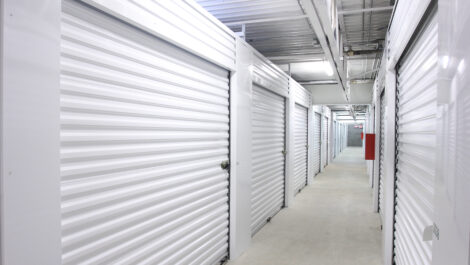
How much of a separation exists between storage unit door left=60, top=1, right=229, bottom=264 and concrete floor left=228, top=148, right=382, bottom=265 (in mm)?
1007

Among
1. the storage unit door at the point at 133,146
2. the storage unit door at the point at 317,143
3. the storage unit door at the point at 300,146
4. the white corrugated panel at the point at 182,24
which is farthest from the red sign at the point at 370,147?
the storage unit door at the point at 317,143

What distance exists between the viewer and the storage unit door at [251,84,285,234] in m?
4.99

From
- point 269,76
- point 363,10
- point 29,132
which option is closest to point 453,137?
point 29,132

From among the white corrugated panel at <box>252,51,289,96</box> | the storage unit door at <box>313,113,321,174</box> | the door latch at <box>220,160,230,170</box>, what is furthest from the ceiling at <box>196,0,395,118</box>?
the storage unit door at <box>313,113,321,174</box>

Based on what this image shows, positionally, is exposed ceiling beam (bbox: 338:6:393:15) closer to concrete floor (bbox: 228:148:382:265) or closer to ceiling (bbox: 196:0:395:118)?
ceiling (bbox: 196:0:395:118)

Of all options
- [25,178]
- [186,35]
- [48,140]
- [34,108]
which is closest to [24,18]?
[34,108]

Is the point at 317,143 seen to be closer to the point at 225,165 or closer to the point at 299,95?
the point at 299,95

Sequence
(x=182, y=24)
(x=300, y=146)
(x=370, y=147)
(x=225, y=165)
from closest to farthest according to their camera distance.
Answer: (x=182, y=24)
(x=225, y=165)
(x=370, y=147)
(x=300, y=146)

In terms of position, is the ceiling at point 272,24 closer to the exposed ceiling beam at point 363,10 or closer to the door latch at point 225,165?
the exposed ceiling beam at point 363,10

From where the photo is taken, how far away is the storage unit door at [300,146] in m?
8.02

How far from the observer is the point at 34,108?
1.48 metres

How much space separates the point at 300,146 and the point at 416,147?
6.08 metres

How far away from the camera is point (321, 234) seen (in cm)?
482

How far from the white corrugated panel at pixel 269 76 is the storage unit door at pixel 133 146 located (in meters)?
1.34
